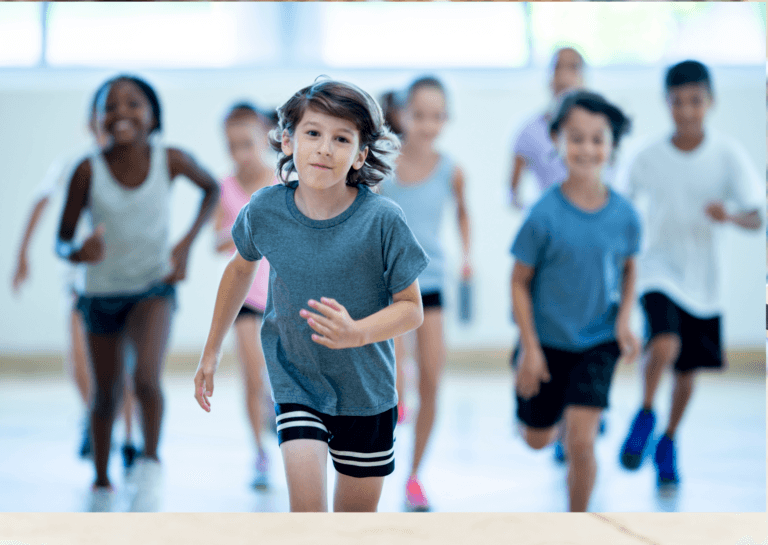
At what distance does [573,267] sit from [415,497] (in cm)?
89

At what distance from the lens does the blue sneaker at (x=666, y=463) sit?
2.64 m

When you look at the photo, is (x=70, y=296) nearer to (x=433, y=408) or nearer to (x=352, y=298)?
(x=433, y=408)

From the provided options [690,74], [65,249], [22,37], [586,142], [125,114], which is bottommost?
[65,249]

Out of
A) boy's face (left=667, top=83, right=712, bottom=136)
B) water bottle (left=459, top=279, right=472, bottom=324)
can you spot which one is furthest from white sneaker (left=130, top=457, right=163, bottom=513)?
water bottle (left=459, top=279, right=472, bottom=324)

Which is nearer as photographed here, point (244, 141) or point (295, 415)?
point (295, 415)

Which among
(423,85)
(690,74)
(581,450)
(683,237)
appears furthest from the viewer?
(683,237)

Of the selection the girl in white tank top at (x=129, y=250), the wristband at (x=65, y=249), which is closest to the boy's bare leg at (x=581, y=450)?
the girl in white tank top at (x=129, y=250)

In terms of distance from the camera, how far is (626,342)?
1.92m

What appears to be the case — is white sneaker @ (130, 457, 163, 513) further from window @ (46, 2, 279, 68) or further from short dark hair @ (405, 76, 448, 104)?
window @ (46, 2, 279, 68)

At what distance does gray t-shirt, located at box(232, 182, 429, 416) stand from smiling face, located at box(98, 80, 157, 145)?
1.20 metres

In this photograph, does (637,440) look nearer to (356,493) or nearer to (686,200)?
(686,200)

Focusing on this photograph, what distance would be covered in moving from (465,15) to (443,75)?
0.47 meters

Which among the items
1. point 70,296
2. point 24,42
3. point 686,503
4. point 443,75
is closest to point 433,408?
point 686,503

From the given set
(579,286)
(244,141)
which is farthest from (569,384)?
(244,141)
